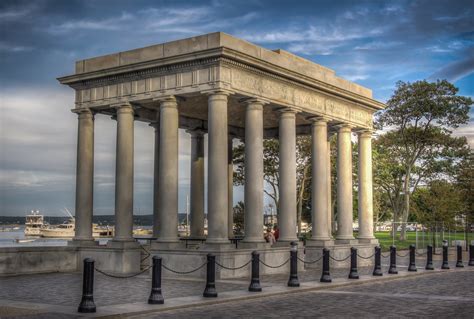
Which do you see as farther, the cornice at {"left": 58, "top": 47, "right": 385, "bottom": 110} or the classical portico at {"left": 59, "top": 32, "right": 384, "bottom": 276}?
the classical portico at {"left": 59, "top": 32, "right": 384, "bottom": 276}

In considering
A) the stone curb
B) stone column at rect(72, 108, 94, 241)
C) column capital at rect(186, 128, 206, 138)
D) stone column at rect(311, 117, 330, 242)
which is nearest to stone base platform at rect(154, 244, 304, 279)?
the stone curb

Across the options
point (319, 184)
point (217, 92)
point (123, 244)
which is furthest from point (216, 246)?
point (319, 184)

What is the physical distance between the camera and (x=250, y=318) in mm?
16984

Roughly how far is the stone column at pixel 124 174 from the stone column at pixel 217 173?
16.3 feet

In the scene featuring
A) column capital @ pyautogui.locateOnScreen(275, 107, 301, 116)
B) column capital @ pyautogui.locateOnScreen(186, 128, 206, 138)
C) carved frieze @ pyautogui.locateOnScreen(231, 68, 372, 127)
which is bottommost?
column capital @ pyautogui.locateOnScreen(186, 128, 206, 138)

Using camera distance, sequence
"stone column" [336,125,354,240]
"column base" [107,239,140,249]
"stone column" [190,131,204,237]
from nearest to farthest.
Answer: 1. "column base" [107,239,140,249]
2. "stone column" [336,125,354,240]
3. "stone column" [190,131,204,237]

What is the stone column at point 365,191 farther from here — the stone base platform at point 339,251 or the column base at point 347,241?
the column base at point 347,241

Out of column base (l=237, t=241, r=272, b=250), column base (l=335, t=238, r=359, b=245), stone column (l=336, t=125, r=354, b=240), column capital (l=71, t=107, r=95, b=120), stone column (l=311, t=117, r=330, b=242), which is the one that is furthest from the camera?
stone column (l=336, t=125, r=354, b=240)

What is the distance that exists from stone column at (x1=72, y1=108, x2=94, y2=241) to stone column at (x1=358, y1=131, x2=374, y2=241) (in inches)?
651

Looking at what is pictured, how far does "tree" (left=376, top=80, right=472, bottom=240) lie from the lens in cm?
6819

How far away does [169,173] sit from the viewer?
31016 mm

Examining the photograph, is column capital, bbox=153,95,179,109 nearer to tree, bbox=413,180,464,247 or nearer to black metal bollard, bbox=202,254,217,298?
black metal bollard, bbox=202,254,217,298

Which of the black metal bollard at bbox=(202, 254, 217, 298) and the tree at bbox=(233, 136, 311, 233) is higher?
the tree at bbox=(233, 136, 311, 233)

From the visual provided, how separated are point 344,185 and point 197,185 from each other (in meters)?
8.61
